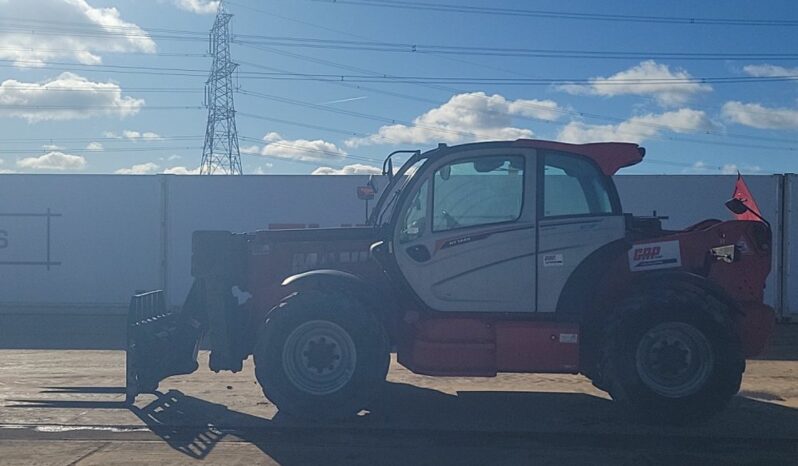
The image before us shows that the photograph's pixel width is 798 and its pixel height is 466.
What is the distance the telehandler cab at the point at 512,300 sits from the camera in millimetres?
7566

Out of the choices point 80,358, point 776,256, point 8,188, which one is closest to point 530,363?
point 80,358

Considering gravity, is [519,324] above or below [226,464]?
above

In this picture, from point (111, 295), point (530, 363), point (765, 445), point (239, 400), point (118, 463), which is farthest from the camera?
point (111, 295)

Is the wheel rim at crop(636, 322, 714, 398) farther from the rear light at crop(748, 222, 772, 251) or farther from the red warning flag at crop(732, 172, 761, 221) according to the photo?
the red warning flag at crop(732, 172, 761, 221)

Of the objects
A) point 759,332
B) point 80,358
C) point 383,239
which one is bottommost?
point 80,358

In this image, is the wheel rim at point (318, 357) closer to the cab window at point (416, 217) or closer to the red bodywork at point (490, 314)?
the red bodywork at point (490, 314)

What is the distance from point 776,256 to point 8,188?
15.9 m

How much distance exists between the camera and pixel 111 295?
58.1ft

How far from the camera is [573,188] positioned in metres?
7.94

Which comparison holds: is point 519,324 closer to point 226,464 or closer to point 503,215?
point 503,215

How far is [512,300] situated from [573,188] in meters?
1.21

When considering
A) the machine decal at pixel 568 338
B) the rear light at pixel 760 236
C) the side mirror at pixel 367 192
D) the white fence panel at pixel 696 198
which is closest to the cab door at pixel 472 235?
the machine decal at pixel 568 338

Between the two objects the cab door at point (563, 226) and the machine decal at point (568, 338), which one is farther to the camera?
the cab door at point (563, 226)

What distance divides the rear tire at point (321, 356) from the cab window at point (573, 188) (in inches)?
79.2
